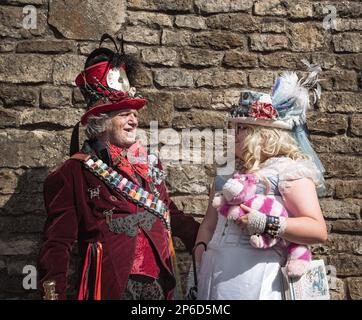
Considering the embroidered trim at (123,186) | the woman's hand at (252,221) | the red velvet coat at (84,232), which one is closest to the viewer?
the woman's hand at (252,221)

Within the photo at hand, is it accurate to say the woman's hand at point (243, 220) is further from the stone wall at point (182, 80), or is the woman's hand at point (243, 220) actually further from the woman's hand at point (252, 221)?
the stone wall at point (182, 80)

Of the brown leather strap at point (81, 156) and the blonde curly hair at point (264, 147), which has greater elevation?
the blonde curly hair at point (264, 147)

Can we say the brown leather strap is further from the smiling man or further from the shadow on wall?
the shadow on wall

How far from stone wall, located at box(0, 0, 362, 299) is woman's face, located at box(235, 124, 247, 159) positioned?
39.7 inches

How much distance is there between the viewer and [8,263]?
4.00 m

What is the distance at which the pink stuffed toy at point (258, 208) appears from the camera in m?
2.94

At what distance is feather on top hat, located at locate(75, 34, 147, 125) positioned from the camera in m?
3.28

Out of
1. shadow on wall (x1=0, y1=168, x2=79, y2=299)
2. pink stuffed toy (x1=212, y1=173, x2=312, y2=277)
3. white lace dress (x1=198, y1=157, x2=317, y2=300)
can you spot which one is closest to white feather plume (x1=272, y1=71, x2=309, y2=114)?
white lace dress (x1=198, y1=157, x2=317, y2=300)

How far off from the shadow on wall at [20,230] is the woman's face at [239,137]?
1415 millimetres

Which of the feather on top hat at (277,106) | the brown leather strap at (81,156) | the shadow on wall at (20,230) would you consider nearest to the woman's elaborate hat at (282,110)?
the feather on top hat at (277,106)

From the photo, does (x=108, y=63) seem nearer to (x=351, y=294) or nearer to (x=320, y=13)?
(x=320, y=13)

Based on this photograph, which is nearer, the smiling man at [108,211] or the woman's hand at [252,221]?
the woman's hand at [252,221]

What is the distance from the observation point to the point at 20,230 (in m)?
4.02
